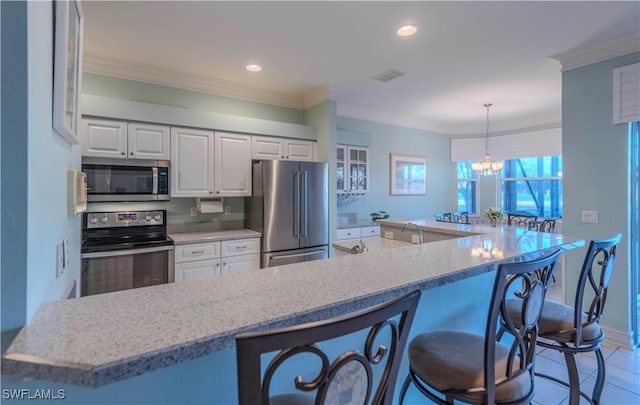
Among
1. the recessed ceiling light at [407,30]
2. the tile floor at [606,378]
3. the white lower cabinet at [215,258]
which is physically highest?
the recessed ceiling light at [407,30]

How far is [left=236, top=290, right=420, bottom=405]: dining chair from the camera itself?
1.68 ft

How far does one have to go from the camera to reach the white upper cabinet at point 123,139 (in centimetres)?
283

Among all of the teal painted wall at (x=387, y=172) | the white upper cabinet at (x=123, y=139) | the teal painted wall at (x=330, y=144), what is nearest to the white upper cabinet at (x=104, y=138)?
the white upper cabinet at (x=123, y=139)

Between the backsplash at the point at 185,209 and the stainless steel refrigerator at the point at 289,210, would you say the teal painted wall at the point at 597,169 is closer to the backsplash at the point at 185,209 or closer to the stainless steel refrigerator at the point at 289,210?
the stainless steel refrigerator at the point at 289,210

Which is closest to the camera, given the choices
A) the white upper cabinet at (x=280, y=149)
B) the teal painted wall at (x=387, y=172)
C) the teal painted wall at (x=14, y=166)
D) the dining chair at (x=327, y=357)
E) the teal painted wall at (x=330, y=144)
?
the dining chair at (x=327, y=357)

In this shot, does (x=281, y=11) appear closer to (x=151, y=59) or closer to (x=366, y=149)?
(x=151, y=59)

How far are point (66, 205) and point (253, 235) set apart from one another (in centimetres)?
231

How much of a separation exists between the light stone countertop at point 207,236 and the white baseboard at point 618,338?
11.3ft

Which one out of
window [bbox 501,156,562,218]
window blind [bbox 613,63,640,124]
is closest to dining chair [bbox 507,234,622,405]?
window blind [bbox 613,63,640,124]

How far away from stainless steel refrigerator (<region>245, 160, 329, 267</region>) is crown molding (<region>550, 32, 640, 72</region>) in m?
2.70

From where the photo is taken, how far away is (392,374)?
0.70 meters

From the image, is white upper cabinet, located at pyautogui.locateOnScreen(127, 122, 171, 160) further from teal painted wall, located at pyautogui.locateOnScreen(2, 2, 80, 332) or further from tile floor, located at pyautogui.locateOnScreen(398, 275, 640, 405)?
tile floor, located at pyautogui.locateOnScreen(398, 275, 640, 405)

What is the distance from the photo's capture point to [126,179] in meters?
3.01

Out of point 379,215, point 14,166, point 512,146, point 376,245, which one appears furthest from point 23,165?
point 512,146
